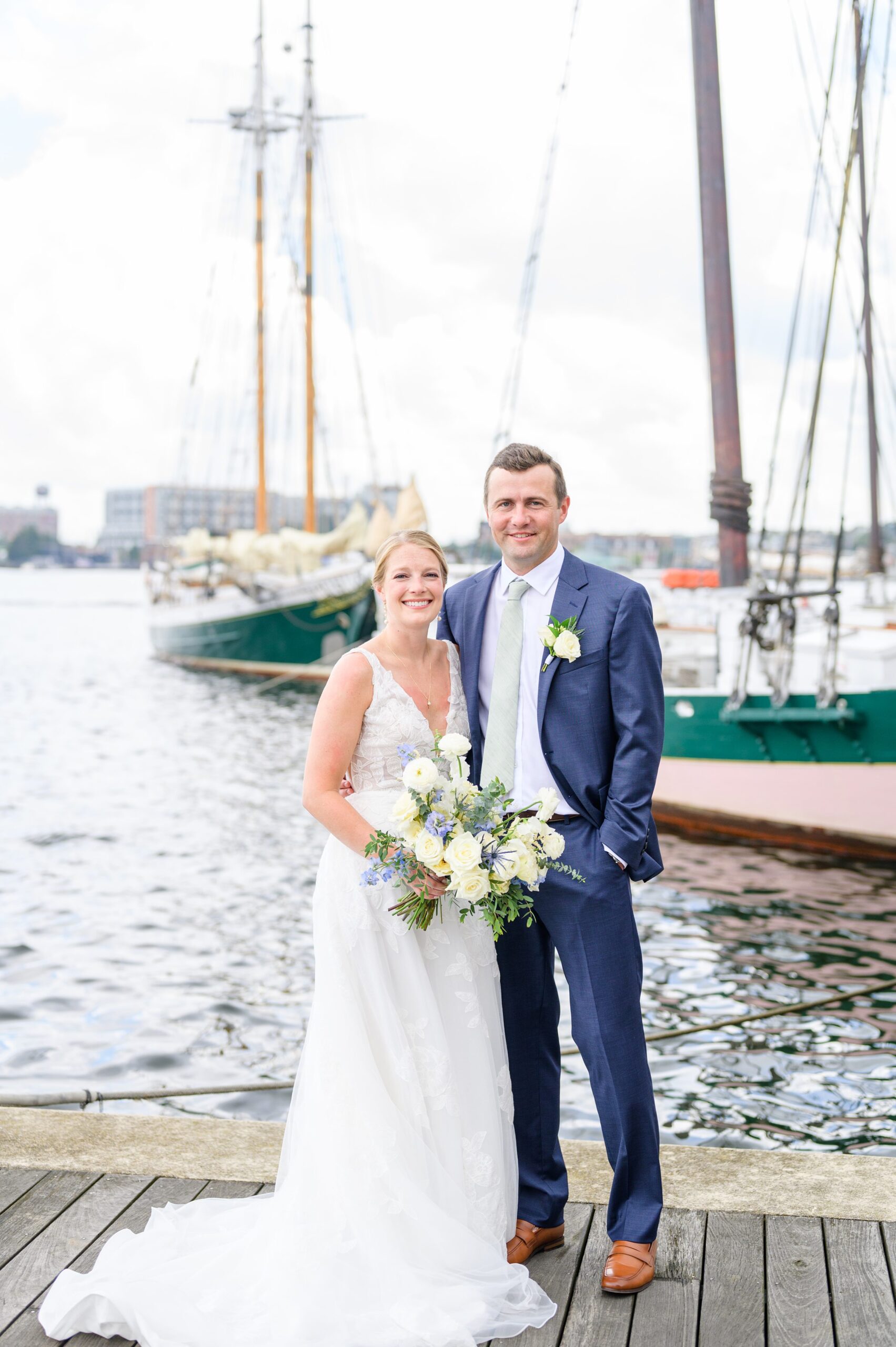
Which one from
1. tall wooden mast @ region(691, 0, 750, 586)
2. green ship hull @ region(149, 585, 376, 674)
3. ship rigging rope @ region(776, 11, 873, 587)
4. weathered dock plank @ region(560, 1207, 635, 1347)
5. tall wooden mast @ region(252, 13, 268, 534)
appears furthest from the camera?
tall wooden mast @ region(252, 13, 268, 534)

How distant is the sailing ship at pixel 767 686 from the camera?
11742 millimetres

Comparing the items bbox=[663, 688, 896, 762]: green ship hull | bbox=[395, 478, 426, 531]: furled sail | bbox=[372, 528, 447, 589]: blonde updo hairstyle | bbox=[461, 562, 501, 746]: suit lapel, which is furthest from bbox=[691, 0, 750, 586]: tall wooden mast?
bbox=[395, 478, 426, 531]: furled sail

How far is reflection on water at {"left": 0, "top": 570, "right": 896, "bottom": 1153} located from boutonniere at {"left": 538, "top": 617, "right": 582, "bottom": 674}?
142 inches

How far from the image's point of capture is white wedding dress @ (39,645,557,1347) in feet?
9.18

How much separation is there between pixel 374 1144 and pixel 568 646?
1278 mm

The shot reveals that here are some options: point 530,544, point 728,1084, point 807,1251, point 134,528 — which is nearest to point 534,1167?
point 807,1251

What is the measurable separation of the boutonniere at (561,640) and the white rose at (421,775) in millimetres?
420

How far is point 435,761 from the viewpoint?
10.3 ft

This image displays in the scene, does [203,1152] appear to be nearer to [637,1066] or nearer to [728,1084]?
[637,1066]

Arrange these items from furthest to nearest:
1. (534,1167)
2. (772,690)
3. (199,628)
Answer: (199,628) < (772,690) < (534,1167)

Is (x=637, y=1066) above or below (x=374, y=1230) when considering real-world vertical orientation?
above

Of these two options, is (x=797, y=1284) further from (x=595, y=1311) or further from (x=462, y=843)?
(x=462, y=843)

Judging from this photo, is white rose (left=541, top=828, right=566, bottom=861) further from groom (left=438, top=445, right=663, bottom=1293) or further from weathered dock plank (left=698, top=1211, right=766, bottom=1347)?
weathered dock plank (left=698, top=1211, right=766, bottom=1347)

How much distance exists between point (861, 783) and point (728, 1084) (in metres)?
6.29
